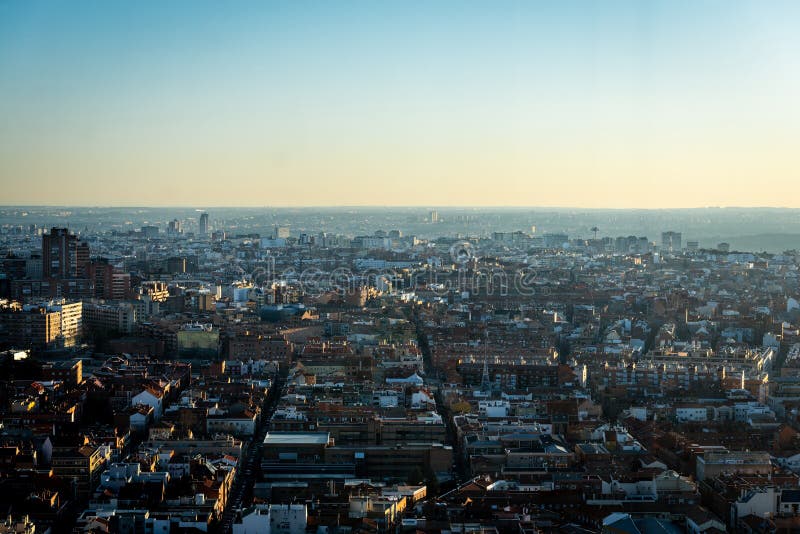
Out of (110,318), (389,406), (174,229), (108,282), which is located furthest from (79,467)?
(174,229)

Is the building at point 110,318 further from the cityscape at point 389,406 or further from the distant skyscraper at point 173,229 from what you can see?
the distant skyscraper at point 173,229

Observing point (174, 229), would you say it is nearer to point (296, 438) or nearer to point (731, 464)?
point (296, 438)

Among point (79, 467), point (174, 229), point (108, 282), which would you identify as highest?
point (108, 282)

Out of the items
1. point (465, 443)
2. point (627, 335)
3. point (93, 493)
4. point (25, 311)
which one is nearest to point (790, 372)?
point (627, 335)

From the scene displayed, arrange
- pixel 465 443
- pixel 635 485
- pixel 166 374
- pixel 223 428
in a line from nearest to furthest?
pixel 635 485, pixel 465 443, pixel 223 428, pixel 166 374

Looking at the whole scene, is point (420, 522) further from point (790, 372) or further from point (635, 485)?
point (790, 372)

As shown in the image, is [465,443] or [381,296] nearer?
[465,443]

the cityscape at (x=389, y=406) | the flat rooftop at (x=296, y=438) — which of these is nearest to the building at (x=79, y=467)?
the cityscape at (x=389, y=406)
